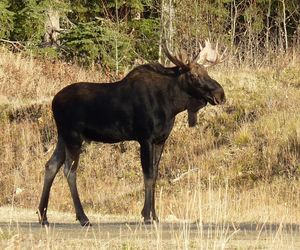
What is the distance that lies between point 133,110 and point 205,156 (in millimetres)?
7770

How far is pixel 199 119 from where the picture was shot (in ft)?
70.3

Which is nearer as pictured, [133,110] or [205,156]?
[133,110]

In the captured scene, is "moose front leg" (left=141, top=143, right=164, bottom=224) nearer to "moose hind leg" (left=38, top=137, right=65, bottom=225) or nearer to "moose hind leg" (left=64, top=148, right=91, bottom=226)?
"moose hind leg" (left=64, top=148, right=91, bottom=226)

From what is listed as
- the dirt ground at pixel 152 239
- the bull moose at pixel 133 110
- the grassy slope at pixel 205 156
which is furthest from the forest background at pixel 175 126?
the dirt ground at pixel 152 239

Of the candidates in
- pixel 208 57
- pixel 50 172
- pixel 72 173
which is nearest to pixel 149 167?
pixel 72 173

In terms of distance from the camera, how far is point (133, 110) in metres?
12.4

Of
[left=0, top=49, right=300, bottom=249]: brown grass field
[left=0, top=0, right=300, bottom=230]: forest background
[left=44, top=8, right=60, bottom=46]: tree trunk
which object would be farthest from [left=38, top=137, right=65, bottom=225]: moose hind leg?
[left=44, top=8, right=60, bottom=46]: tree trunk

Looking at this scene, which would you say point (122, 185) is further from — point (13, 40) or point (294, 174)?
point (13, 40)

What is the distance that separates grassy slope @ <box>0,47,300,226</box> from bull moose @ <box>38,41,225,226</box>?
11.8 ft

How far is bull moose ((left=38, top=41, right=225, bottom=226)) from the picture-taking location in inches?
484

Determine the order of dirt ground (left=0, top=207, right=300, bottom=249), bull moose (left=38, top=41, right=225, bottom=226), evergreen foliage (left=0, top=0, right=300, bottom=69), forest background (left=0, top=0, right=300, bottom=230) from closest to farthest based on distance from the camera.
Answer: dirt ground (left=0, top=207, right=300, bottom=249)
bull moose (left=38, top=41, right=225, bottom=226)
forest background (left=0, top=0, right=300, bottom=230)
evergreen foliage (left=0, top=0, right=300, bottom=69)

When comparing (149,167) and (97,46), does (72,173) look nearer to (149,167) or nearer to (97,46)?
(149,167)

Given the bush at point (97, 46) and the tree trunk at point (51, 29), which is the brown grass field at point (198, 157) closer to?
the bush at point (97, 46)

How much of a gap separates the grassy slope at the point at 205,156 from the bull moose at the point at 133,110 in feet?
11.8
